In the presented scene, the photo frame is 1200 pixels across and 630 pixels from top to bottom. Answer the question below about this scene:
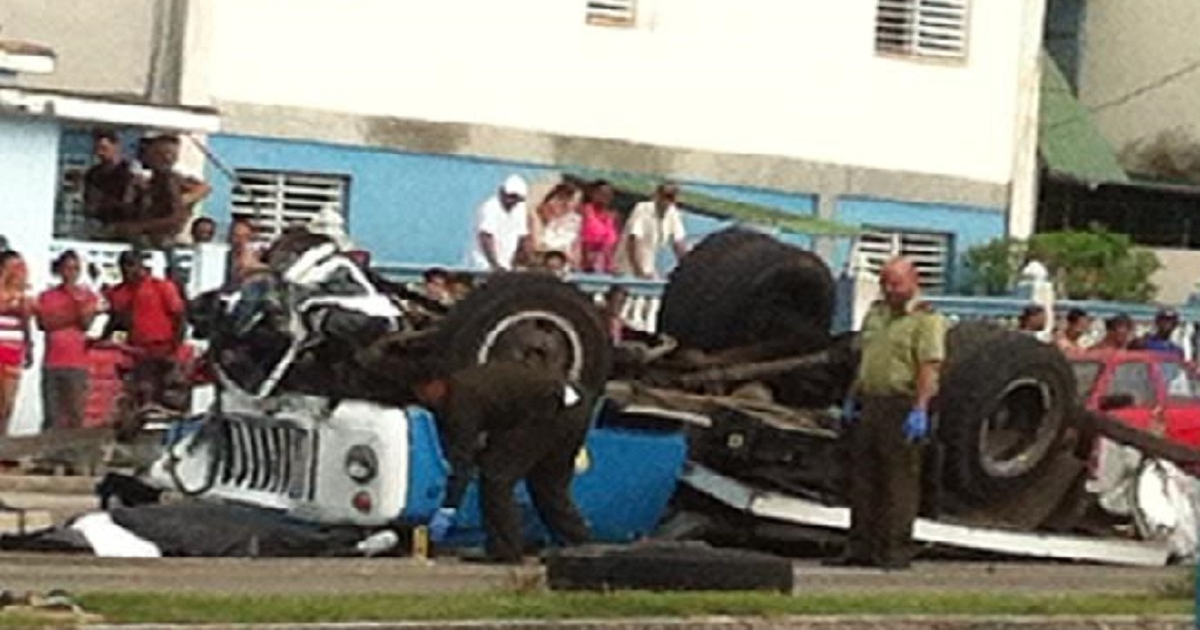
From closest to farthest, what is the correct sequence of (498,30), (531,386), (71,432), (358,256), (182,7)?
(531,386)
(358,256)
(71,432)
(182,7)
(498,30)

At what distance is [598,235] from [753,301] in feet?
26.6

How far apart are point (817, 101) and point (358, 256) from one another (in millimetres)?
14131

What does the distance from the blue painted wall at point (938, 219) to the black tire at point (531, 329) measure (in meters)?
14.4

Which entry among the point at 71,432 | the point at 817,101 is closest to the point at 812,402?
the point at 71,432

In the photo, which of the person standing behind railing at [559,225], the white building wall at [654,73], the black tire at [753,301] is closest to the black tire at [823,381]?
the black tire at [753,301]

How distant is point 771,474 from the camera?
2084 cm

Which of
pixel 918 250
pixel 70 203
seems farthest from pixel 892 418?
pixel 918 250

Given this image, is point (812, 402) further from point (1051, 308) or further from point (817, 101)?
point (817, 101)

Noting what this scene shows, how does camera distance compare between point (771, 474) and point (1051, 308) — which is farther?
point (1051, 308)

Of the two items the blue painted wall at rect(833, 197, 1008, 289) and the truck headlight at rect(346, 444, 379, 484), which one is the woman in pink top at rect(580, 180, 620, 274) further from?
the truck headlight at rect(346, 444, 379, 484)

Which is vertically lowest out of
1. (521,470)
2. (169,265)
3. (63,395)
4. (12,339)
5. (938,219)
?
(63,395)

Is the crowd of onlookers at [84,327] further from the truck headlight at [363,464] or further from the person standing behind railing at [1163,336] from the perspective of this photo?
the person standing behind railing at [1163,336]

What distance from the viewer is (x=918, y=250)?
35562 millimetres

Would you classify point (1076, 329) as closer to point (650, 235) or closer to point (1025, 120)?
point (650, 235)
